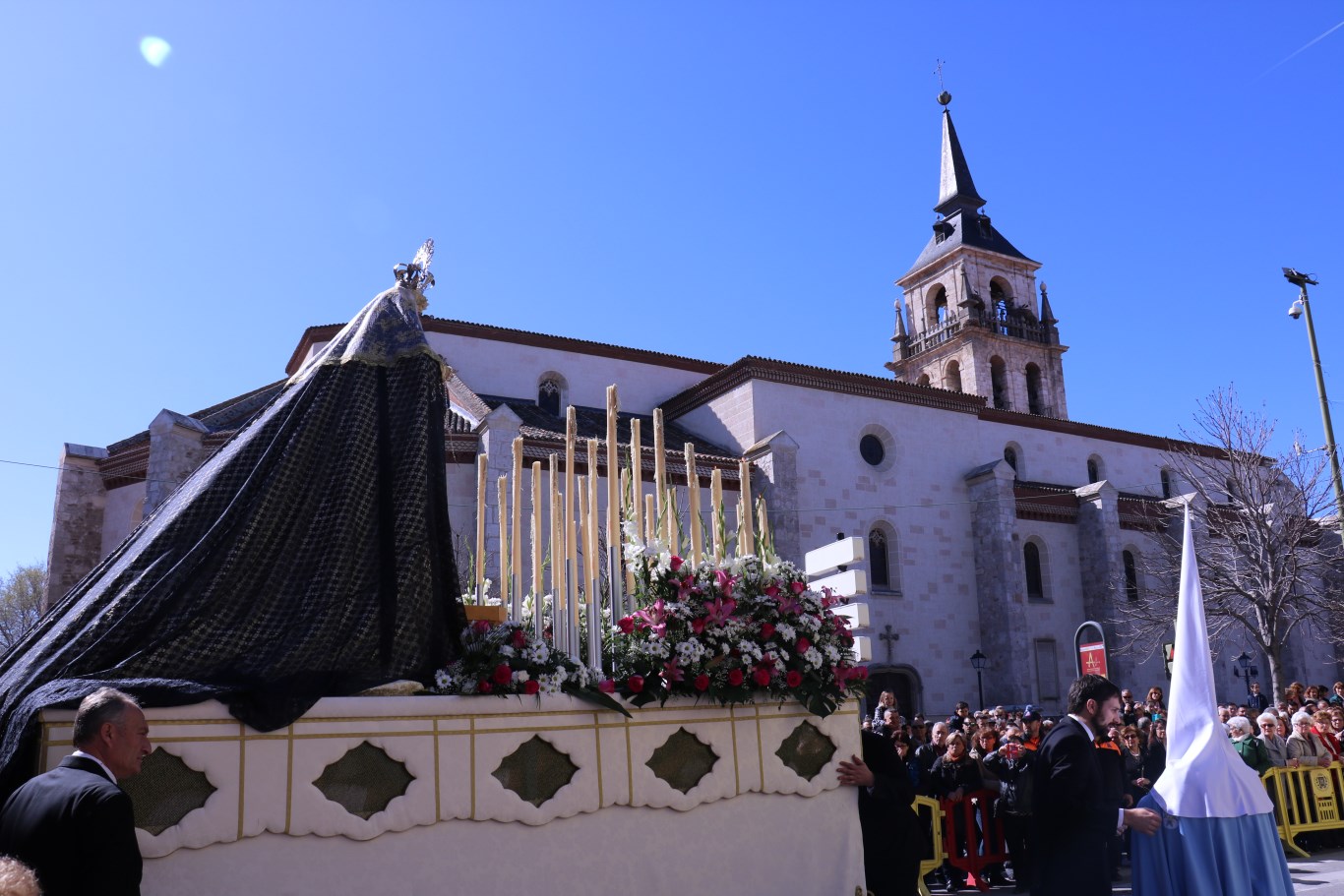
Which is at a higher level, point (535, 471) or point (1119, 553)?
point (1119, 553)

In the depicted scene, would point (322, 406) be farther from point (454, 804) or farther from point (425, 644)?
point (454, 804)

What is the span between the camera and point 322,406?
507 centimetres

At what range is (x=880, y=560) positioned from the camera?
26.2 meters

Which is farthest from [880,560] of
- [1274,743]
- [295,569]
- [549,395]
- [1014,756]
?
[295,569]

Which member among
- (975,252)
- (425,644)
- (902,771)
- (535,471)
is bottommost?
(902,771)

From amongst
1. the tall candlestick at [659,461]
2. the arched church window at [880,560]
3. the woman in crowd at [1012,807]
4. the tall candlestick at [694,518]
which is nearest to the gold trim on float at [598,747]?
the tall candlestick at [694,518]

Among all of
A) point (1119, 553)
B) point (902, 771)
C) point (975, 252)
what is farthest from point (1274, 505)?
point (902, 771)

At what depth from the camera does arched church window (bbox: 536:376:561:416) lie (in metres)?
26.8

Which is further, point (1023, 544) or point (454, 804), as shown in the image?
point (1023, 544)

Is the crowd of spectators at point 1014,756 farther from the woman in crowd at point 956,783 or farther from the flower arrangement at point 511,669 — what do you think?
the flower arrangement at point 511,669

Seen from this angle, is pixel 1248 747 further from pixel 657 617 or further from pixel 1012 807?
pixel 657 617

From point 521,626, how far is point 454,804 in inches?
36.6

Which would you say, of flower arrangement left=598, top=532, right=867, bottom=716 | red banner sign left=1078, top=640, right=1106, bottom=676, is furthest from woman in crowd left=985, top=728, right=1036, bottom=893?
flower arrangement left=598, top=532, right=867, bottom=716

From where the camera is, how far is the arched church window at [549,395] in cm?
2678
